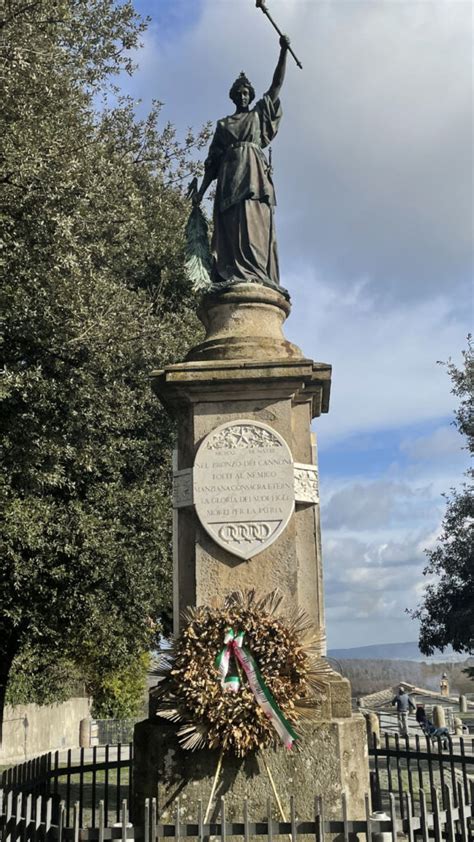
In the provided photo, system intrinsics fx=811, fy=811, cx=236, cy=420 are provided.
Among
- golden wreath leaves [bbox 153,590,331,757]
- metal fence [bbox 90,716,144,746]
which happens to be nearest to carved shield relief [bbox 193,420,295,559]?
golden wreath leaves [bbox 153,590,331,757]

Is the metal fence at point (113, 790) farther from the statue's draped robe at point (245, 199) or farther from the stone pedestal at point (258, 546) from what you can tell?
the statue's draped robe at point (245, 199)

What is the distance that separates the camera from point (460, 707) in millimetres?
39312

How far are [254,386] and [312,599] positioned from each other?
1740mm

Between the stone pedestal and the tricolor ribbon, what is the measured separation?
27 cm

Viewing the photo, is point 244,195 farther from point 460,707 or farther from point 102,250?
point 460,707

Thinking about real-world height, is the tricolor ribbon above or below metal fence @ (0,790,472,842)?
above

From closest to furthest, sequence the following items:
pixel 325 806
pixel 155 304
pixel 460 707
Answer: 1. pixel 325 806
2. pixel 155 304
3. pixel 460 707

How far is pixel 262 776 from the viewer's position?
555 centimetres

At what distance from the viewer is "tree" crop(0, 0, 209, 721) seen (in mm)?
10516

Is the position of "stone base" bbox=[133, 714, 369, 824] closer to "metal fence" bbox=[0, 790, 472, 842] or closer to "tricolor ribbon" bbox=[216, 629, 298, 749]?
"tricolor ribbon" bbox=[216, 629, 298, 749]

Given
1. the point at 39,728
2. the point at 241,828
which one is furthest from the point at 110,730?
the point at 241,828

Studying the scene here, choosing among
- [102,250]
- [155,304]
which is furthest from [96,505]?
[155,304]

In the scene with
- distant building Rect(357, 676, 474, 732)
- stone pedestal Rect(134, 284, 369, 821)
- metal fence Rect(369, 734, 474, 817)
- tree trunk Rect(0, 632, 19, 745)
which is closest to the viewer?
metal fence Rect(369, 734, 474, 817)

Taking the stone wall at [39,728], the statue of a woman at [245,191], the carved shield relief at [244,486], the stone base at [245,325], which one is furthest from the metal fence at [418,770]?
the stone wall at [39,728]
